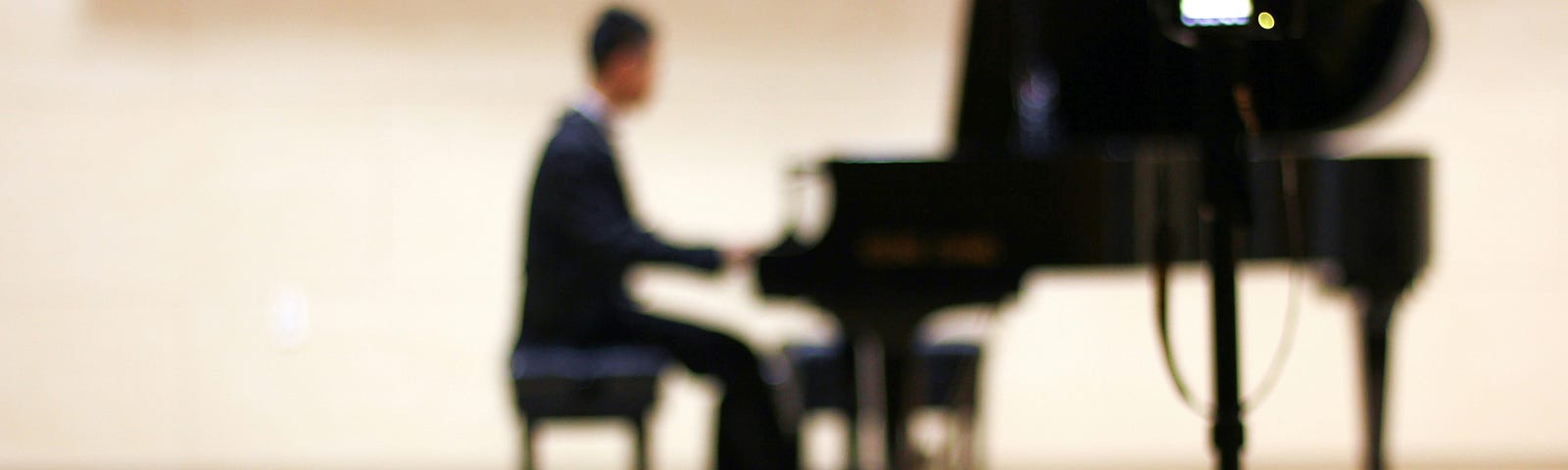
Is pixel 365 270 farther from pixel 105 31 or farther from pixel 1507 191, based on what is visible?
pixel 1507 191

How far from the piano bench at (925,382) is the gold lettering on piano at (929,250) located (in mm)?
776

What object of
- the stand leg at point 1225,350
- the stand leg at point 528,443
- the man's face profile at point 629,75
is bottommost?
the stand leg at point 528,443

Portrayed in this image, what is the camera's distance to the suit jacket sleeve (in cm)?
255

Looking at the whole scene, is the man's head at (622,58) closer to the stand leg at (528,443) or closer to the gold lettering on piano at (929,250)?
the stand leg at (528,443)

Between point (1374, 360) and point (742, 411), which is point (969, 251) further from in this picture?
point (1374, 360)

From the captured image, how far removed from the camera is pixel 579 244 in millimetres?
2609

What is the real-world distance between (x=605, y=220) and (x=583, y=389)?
31 centimetres

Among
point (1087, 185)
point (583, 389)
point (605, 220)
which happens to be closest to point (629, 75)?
point (605, 220)

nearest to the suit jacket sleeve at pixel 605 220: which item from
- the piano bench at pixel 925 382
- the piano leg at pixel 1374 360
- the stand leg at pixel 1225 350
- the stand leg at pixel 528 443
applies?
the stand leg at pixel 528 443

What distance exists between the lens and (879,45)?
4039 mm

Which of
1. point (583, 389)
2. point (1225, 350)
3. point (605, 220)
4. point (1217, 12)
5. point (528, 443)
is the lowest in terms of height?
point (528, 443)

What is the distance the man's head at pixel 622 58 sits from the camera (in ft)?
8.77

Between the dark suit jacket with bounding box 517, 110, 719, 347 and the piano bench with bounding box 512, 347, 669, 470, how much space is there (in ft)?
0.30

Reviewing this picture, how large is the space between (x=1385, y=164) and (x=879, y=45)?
1.98m
